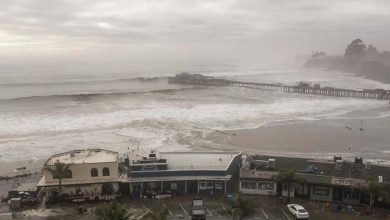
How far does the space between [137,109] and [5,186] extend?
34936 mm

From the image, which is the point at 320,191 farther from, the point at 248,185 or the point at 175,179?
the point at 175,179

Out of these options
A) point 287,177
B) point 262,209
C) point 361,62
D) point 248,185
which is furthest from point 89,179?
point 361,62

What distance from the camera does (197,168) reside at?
28.5 meters

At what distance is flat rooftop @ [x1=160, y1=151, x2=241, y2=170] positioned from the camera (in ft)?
94.9

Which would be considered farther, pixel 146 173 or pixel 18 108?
pixel 18 108

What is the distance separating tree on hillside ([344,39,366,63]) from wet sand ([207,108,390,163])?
12670cm

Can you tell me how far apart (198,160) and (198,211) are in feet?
22.9

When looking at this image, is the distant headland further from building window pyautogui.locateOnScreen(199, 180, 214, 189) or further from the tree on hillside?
building window pyautogui.locateOnScreen(199, 180, 214, 189)

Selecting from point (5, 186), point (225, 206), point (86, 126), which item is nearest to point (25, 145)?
point (86, 126)

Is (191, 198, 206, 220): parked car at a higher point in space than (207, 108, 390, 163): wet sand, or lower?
lower

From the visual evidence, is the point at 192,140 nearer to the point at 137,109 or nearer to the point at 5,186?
the point at 5,186

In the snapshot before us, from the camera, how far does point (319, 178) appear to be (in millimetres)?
26516

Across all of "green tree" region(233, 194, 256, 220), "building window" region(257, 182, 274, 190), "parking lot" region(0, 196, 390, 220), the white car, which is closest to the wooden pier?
"building window" region(257, 182, 274, 190)

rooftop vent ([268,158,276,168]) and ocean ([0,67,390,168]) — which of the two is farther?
ocean ([0,67,390,168])
